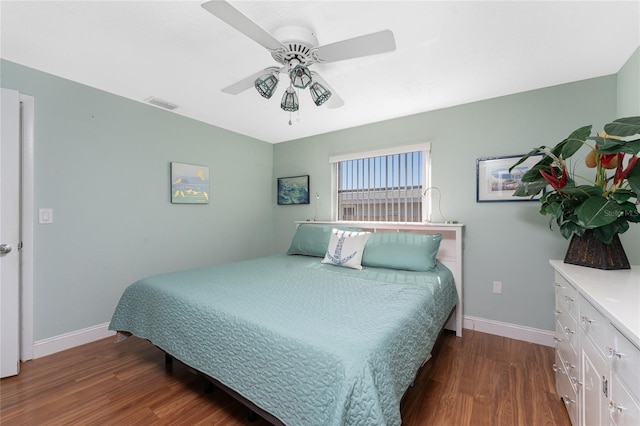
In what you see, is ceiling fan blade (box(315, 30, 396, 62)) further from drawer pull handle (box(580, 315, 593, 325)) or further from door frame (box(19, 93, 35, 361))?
door frame (box(19, 93, 35, 361))

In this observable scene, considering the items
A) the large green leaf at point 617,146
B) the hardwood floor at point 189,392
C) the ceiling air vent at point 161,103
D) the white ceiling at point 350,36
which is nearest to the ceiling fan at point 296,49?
the white ceiling at point 350,36

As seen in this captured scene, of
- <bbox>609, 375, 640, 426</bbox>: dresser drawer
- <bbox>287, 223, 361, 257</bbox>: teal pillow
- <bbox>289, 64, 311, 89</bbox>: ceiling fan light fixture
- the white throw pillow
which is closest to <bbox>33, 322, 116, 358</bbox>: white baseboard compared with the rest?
<bbox>287, 223, 361, 257</bbox>: teal pillow

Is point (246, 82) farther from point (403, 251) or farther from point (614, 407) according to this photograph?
point (614, 407)

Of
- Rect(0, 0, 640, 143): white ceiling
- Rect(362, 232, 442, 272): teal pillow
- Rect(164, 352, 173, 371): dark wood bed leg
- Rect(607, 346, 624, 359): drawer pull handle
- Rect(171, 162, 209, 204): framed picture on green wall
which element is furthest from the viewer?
Rect(171, 162, 209, 204): framed picture on green wall

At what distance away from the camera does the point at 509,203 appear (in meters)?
2.52

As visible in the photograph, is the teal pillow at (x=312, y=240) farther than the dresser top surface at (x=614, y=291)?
Yes

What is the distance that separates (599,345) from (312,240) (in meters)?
2.45

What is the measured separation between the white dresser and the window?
5.12 ft

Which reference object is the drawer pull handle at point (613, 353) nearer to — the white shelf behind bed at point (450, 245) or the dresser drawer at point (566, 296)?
the dresser drawer at point (566, 296)

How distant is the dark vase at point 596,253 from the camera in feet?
4.98

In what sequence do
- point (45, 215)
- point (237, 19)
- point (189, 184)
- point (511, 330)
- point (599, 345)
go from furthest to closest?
1. point (189, 184)
2. point (511, 330)
3. point (45, 215)
4. point (237, 19)
5. point (599, 345)

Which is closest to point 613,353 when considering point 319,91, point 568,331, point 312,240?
point 568,331

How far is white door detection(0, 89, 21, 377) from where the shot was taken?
1.88 m

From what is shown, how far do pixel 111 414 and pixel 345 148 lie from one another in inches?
129
